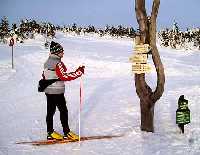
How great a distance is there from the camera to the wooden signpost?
9.96 m

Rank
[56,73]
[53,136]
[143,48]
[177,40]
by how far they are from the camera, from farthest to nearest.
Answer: [177,40] → [143,48] → [53,136] → [56,73]

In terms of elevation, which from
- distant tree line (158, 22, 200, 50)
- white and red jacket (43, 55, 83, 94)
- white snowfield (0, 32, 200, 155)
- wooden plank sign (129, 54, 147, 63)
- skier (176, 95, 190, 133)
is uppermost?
distant tree line (158, 22, 200, 50)

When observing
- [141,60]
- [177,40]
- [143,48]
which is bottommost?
[141,60]

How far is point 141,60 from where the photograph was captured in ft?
33.0

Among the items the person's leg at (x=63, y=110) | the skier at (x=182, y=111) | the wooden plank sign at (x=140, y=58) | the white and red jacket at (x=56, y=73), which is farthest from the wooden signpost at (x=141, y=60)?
the person's leg at (x=63, y=110)

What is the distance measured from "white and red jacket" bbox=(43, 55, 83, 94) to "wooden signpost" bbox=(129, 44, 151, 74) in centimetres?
141

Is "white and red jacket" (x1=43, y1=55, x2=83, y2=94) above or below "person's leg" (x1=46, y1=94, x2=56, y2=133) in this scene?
above

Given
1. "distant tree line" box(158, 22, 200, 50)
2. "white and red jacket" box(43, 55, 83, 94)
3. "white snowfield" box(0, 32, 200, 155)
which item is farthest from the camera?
"distant tree line" box(158, 22, 200, 50)

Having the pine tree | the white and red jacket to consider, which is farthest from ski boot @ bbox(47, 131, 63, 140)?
the pine tree

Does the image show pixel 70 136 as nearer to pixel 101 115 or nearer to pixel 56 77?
pixel 56 77

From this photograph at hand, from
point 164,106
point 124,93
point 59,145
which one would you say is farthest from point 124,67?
point 59,145

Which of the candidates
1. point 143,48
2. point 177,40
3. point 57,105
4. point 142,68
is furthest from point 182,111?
point 177,40

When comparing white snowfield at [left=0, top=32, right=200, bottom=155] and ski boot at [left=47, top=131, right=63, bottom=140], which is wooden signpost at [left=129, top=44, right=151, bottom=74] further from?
ski boot at [left=47, top=131, right=63, bottom=140]

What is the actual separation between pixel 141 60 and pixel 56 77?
1.96m
